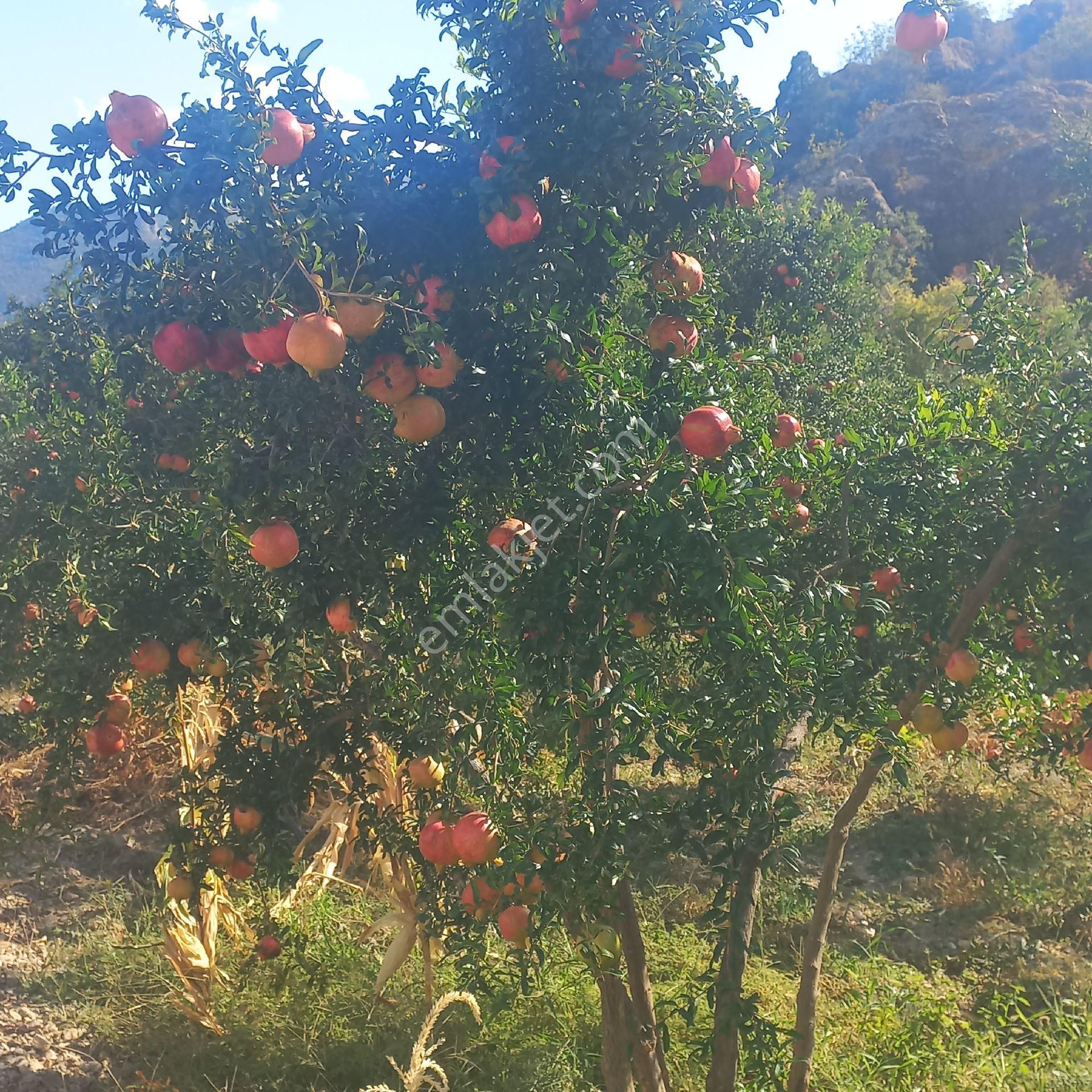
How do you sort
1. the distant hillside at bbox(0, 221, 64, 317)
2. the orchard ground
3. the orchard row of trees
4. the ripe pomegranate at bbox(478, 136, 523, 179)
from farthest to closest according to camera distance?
the distant hillside at bbox(0, 221, 64, 317)
the orchard ground
the ripe pomegranate at bbox(478, 136, 523, 179)
the orchard row of trees

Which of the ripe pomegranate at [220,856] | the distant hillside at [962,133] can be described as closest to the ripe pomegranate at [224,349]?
the ripe pomegranate at [220,856]

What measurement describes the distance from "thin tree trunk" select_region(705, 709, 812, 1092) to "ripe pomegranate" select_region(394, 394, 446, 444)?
1004 millimetres

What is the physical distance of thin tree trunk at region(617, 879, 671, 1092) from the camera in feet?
7.59

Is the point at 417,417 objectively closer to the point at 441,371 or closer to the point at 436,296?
the point at 441,371

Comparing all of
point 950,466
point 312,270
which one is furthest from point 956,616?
point 312,270

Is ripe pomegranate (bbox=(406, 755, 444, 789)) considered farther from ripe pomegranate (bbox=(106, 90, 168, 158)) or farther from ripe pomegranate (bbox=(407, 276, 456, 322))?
ripe pomegranate (bbox=(106, 90, 168, 158))

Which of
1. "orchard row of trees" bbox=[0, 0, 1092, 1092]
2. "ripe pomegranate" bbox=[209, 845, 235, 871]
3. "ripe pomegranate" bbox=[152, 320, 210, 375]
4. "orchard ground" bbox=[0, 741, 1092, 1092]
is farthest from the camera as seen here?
"orchard ground" bbox=[0, 741, 1092, 1092]

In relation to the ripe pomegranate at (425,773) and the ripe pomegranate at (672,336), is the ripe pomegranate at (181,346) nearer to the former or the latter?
the ripe pomegranate at (672,336)

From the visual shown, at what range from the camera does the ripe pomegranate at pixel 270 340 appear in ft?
5.43

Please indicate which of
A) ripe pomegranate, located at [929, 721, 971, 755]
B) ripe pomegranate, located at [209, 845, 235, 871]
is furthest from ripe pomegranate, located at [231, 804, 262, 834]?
ripe pomegranate, located at [929, 721, 971, 755]

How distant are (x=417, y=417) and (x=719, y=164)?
91 centimetres

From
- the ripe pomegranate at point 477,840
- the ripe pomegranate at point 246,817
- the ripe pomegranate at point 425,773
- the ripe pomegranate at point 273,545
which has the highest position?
the ripe pomegranate at point 273,545

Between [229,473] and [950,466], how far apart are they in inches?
68.7

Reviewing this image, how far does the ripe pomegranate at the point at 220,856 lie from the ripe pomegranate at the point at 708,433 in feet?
5.58
